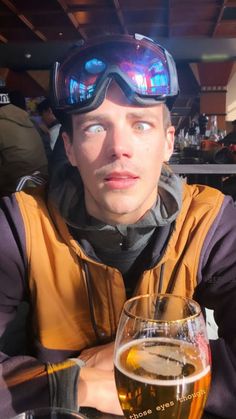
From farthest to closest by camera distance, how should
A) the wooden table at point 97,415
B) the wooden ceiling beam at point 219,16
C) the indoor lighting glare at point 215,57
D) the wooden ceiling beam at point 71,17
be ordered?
the indoor lighting glare at point 215,57
the wooden ceiling beam at point 219,16
the wooden ceiling beam at point 71,17
the wooden table at point 97,415

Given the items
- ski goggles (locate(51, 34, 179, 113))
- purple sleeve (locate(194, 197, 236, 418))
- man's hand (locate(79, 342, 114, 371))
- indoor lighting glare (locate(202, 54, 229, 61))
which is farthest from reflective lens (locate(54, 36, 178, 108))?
A: indoor lighting glare (locate(202, 54, 229, 61))

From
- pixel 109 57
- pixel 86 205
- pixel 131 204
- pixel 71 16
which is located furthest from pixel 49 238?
pixel 71 16

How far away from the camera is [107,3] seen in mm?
8453

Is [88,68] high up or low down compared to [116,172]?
up

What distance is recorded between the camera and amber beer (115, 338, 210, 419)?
25.4 inches

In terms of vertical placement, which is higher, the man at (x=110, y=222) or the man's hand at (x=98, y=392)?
the man at (x=110, y=222)

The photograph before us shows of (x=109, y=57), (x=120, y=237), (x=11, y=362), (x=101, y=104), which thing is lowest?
(x=11, y=362)

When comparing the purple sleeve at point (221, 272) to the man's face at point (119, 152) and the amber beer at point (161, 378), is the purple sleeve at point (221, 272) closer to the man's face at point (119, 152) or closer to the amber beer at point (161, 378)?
the man's face at point (119, 152)

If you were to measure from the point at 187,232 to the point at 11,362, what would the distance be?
55 cm

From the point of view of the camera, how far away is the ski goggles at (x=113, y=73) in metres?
1.11

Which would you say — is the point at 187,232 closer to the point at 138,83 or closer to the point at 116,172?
the point at 116,172

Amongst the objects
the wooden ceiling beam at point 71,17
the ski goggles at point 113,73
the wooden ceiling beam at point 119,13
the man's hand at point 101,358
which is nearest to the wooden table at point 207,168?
the ski goggles at point 113,73

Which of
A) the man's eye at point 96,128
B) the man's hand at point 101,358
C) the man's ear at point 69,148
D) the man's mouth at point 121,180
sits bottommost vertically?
the man's hand at point 101,358

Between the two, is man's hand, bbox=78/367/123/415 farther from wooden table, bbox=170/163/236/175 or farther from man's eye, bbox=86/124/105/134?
wooden table, bbox=170/163/236/175
